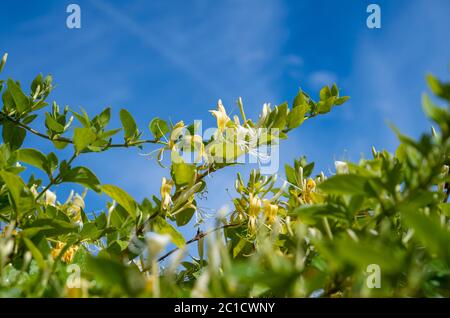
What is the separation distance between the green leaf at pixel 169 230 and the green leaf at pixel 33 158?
1.56 feet

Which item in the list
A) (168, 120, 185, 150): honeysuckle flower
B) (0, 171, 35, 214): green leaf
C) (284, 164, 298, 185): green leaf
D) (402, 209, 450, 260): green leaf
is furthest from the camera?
(284, 164, 298, 185): green leaf

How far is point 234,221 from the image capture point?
186cm

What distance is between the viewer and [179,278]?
6.03ft

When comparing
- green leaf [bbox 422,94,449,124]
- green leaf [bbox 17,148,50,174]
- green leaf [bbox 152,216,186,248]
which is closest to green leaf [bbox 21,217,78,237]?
green leaf [bbox 152,216,186,248]

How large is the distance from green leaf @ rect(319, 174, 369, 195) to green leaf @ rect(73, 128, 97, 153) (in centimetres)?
104

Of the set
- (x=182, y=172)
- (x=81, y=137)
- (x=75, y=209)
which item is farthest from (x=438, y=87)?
(x=75, y=209)

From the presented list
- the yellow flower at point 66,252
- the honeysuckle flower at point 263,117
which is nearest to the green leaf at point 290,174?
the honeysuckle flower at point 263,117

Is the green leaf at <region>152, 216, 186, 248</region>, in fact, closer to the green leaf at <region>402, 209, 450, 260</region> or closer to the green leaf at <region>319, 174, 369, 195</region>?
the green leaf at <region>319, 174, 369, 195</region>

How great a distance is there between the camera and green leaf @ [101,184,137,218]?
150cm

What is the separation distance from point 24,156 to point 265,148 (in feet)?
2.73

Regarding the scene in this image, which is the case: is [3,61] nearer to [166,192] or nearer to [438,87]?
[166,192]

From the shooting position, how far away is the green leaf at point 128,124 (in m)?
2.13

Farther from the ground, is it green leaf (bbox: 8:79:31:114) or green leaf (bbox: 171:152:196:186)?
green leaf (bbox: 8:79:31:114)

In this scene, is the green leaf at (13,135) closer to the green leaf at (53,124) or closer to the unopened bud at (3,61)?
the green leaf at (53,124)
